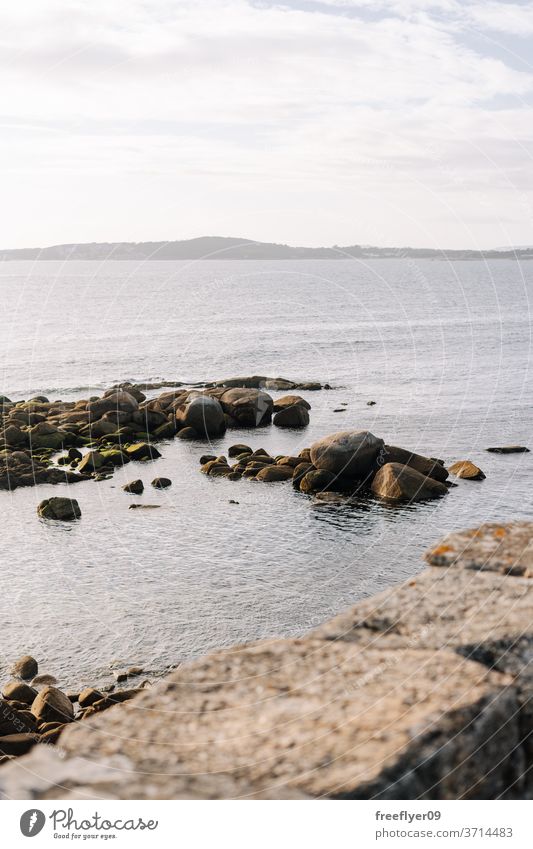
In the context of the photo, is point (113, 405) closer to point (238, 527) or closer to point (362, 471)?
point (362, 471)

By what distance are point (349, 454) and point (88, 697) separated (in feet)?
65.4

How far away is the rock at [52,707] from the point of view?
52.6ft

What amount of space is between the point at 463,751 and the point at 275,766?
1169 millimetres

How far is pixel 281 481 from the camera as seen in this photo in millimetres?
36406

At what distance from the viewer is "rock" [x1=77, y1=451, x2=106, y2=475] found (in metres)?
38.6

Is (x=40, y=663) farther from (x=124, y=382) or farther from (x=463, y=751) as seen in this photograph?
(x=124, y=382)

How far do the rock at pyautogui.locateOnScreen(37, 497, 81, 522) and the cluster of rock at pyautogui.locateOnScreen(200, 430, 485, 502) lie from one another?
7985 mm

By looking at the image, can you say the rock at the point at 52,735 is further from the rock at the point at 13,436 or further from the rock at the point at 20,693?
the rock at the point at 13,436

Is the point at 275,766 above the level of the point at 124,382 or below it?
above

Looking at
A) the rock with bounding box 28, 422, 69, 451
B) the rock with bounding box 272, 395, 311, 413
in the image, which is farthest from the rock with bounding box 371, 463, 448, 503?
the rock with bounding box 28, 422, 69, 451

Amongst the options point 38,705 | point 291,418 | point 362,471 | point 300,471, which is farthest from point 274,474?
point 38,705

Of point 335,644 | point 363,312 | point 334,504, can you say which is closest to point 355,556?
point 334,504

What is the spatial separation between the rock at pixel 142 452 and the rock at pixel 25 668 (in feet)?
73.0

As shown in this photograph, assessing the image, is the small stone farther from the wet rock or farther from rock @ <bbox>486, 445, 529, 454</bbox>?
rock @ <bbox>486, 445, 529, 454</bbox>
